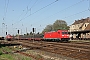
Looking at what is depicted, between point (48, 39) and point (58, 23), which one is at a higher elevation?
point (58, 23)

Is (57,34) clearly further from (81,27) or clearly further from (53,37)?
(81,27)

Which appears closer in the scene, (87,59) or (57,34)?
(87,59)

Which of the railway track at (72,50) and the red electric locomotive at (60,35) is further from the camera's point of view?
the red electric locomotive at (60,35)

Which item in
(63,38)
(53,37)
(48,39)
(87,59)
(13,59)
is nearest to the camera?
(87,59)

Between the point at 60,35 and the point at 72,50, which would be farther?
the point at 60,35

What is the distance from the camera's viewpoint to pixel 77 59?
14.4 meters

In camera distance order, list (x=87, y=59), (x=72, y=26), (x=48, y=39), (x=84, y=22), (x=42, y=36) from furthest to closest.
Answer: (x=72, y=26)
(x=84, y=22)
(x=42, y=36)
(x=48, y=39)
(x=87, y=59)

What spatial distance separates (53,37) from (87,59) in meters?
38.1

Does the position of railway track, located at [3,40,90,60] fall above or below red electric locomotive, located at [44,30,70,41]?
below

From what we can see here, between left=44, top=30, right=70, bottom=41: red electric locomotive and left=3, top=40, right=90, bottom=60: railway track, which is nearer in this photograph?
left=3, top=40, right=90, bottom=60: railway track

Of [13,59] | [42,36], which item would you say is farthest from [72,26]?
[13,59]

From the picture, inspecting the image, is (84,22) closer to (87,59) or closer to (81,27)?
(81,27)

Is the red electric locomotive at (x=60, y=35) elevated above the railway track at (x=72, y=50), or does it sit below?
above

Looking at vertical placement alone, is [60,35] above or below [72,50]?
above
